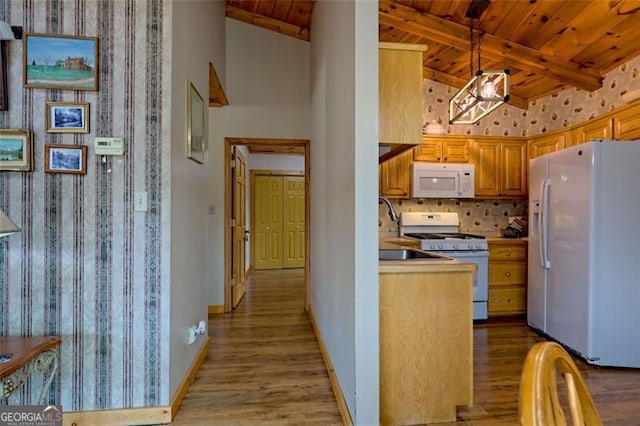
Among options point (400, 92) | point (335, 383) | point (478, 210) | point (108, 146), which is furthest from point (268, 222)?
point (400, 92)

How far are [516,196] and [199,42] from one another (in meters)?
3.92

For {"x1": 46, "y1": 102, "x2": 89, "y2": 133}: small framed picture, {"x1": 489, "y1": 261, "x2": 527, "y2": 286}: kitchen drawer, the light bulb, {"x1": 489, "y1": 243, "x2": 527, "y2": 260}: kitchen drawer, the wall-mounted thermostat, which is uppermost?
the light bulb

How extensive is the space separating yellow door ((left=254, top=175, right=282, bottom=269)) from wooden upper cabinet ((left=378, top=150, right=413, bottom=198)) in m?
3.53

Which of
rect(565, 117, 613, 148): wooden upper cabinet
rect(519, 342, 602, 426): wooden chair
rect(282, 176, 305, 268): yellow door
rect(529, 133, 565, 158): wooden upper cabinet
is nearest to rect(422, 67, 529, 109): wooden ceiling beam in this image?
rect(529, 133, 565, 158): wooden upper cabinet

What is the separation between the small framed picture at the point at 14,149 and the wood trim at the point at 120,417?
1.43m

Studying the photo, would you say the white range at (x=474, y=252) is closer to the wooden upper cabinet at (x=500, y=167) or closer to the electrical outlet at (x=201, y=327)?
the wooden upper cabinet at (x=500, y=167)

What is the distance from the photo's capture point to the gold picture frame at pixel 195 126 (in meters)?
2.38

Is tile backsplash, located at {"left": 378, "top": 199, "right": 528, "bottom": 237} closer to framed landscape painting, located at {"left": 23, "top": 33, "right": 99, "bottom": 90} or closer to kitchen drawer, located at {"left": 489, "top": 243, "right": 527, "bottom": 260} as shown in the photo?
kitchen drawer, located at {"left": 489, "top": 243, "right": 527, "bottom": 260}

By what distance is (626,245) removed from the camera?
8.92 feet

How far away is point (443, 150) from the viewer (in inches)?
165

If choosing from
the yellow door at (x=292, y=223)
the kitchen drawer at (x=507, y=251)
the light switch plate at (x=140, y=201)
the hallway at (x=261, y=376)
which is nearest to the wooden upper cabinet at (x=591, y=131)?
the kitchen drawer at (x=507, y=251)

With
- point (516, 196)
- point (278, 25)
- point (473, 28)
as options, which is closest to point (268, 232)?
point (278, 25)

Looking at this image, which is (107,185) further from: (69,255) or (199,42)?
(199,42)

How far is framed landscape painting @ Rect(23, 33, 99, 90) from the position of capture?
1919 millimetres
